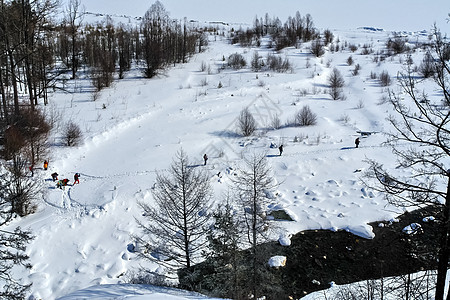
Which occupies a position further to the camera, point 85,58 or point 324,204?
point 85,58

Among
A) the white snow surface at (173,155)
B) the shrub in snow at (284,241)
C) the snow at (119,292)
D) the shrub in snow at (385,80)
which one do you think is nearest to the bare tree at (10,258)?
the white snow surface at (173,155)

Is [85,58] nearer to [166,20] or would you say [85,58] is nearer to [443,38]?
[166,20]

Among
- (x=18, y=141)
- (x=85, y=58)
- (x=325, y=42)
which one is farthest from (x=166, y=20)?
(x=18, y=141)

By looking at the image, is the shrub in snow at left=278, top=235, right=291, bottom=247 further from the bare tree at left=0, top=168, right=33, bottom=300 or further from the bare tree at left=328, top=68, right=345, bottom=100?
the bare tree at left=328, top=68, right=345, bottom=100

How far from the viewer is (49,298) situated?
9195 millimetres

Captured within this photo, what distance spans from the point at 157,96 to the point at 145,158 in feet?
36.3

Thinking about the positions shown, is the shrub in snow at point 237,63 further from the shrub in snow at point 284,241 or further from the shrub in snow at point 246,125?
the shrub in snow at point 284,241

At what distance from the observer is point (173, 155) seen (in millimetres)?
17062

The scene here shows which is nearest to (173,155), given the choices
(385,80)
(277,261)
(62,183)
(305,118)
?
(62,183)

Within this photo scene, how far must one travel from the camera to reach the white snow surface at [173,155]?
11117mm

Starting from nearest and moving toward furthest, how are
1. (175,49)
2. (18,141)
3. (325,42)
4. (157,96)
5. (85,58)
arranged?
(18,141), (157,96), (85,58), (175,49), (325,42)

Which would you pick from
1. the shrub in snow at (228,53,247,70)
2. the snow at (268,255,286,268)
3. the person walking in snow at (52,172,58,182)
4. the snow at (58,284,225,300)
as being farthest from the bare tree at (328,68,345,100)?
the snow at (58,284,225,300)

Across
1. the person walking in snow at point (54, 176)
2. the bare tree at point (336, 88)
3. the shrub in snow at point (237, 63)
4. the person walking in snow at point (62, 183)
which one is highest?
the shrub in snow at point (237, 63)

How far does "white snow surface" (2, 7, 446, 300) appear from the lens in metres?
11.1
